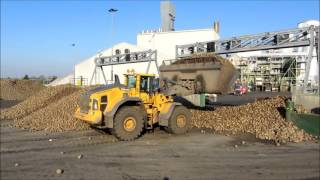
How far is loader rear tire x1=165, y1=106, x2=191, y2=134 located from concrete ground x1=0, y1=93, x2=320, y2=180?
1.13 feet

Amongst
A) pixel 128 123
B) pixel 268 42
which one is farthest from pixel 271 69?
pixel 128 123

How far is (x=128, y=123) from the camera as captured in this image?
579 inches

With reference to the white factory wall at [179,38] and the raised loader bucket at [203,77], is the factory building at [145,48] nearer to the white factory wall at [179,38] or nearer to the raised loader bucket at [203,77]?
the white factory wall at [179,38]

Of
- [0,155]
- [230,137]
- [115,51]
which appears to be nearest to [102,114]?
[0,155]

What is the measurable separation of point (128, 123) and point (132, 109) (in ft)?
1.71

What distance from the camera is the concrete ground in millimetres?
9727

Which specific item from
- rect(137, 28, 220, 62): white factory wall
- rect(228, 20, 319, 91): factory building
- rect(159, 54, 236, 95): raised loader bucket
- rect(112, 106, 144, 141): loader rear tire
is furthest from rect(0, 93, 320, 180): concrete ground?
rect(137, 28, 220, 62): white factory wall

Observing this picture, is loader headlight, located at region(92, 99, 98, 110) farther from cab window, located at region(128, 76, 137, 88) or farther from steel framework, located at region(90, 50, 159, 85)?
steel framework, located at region(90, 50, 159, 85)

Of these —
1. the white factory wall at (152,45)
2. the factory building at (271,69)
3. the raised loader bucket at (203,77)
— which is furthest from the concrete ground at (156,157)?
the factory building at (271,69)

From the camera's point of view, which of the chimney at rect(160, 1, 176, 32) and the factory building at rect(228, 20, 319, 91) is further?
the chimney at rect(160, 1, 176, 32)

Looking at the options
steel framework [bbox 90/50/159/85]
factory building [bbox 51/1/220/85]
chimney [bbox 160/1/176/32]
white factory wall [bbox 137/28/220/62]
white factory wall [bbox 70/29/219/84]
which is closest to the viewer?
steel framework [bbox 90/50/159/85]

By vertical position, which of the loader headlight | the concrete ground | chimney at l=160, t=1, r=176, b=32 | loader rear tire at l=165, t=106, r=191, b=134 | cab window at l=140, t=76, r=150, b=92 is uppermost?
chimney at l=160, t=1, r=176, b=32

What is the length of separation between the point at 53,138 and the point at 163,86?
4629 mm

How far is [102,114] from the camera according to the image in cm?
1453
